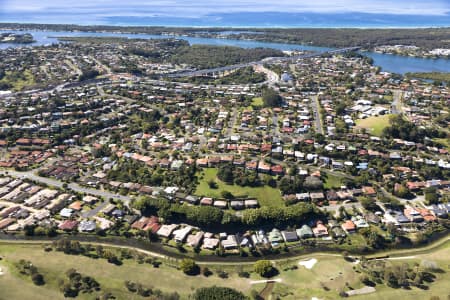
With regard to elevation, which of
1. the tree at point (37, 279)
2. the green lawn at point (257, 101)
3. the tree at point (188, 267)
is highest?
the green lawn at point (257, 101)

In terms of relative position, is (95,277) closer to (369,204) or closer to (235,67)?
(369,204)

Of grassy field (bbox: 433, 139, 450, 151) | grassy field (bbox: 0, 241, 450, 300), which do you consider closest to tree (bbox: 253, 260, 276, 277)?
grassy field (bbox: 0, 241, 450, 300)

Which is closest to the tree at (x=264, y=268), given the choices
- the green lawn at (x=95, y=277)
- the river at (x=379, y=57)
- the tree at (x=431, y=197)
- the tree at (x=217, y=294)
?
the green lawn at (x=95, y=277)

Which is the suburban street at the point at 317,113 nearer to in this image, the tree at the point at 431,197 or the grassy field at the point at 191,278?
the tree at the point at 431,197

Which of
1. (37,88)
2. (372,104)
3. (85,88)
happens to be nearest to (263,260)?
(372,104)

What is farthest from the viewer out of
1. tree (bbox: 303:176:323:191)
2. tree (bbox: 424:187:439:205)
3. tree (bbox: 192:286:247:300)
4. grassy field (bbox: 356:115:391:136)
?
grassy field (bbox: 356:115:391:136)

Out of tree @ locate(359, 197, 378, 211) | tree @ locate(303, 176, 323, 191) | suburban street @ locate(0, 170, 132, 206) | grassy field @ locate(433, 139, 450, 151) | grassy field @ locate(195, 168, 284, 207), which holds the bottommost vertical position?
suburban street @ locate(0, 170, 132, 206)

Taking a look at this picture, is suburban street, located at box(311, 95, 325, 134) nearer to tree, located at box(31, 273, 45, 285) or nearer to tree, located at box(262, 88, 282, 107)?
tree, located at box(262, 88, 282, 107)
